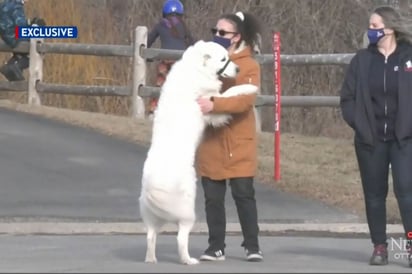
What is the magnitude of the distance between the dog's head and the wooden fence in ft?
21.5

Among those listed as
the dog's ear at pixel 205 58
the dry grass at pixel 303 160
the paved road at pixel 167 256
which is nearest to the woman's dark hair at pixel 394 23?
the dog's ear at pixel 205 58

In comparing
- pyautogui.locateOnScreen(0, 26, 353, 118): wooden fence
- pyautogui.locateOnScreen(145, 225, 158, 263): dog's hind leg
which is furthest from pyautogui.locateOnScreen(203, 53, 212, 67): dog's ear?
pyautogui.locateOnScreen(0, 26, 353, 118): wooden fence

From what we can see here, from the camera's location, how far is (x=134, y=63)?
58.0 feet

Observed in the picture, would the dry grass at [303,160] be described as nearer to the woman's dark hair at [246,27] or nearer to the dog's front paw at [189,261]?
the woman's dark hair at [246,27]

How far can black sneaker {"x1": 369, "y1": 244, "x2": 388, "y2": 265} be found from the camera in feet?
30.9

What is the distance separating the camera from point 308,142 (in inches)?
642

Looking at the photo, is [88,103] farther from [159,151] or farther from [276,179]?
[159,151]

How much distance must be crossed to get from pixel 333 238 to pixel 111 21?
12.9m

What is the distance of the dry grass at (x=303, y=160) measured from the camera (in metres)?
13.1

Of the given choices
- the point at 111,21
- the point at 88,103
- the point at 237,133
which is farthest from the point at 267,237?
the point at 111,21

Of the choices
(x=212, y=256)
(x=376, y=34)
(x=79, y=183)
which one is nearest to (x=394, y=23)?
(x=376, y=34)

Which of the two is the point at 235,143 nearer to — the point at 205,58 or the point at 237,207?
the point at 237,207

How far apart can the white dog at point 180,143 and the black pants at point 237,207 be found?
45cm

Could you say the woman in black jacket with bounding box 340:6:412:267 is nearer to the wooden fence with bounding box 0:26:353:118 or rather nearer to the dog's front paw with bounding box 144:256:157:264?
the dog's front paw with bounding box 144:256:157:264
